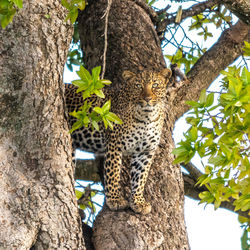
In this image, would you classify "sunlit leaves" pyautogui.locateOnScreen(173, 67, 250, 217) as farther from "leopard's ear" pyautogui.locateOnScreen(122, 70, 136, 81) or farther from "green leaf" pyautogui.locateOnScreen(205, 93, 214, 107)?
"leopard's ear" pyautogui.locateOnScreen(122, 70, 136, 81)

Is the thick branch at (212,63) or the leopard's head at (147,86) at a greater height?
the thick branch at (212,63)

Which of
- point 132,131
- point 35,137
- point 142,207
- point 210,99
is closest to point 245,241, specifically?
point 142,207

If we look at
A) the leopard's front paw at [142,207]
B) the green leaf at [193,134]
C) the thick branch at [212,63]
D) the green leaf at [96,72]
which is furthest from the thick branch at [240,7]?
the leopard's front paw at [142,207]

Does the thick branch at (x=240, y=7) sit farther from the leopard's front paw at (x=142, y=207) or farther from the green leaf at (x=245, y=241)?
the green leaf at (x=245, y=241)

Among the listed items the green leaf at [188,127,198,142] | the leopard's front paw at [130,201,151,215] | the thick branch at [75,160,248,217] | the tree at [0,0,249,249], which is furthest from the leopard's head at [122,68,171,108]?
the green leaf at [188,127,198,142]

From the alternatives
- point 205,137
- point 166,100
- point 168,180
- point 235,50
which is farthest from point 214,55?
point 205,137

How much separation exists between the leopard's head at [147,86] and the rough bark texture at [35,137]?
1531mm

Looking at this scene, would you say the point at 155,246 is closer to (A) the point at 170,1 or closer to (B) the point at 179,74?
(B) the point at 179,74

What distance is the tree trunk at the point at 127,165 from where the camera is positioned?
470 centimetres

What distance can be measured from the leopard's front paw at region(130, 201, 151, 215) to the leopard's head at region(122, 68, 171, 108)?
3.66 ft

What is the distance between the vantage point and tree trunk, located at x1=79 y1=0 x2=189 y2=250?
4.70m

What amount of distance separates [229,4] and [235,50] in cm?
235

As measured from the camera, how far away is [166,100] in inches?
233

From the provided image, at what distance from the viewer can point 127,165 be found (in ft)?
19.1
